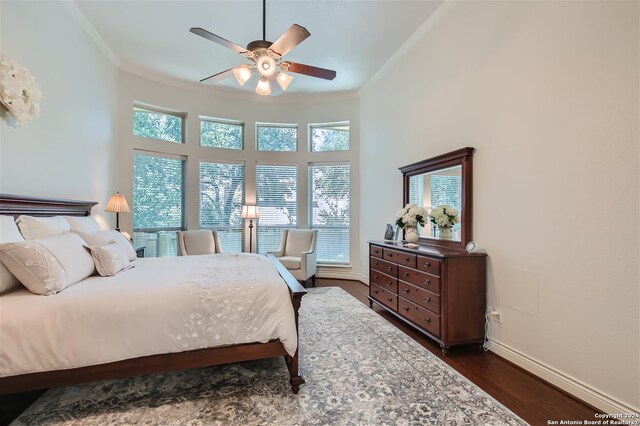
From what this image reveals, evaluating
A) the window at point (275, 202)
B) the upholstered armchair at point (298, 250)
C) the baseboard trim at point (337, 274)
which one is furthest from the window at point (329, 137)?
the baseboard trim at point (337, 274)

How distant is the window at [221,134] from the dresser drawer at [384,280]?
3545mm

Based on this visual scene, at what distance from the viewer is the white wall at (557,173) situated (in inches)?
72.2

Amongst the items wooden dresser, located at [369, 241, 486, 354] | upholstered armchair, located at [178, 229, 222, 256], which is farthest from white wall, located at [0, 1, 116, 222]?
wooden dresser, located at [369, 241, 486, 354]

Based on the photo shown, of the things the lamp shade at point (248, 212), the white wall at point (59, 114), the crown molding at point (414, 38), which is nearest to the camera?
the white wall at point (59, 114)

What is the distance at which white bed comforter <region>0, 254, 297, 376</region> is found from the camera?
1.69m

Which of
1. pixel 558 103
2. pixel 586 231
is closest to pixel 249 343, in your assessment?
pixel 586 231

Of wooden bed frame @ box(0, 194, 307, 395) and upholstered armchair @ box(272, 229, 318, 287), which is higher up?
upholstered armchair @ box(272, 229, 318, 287)

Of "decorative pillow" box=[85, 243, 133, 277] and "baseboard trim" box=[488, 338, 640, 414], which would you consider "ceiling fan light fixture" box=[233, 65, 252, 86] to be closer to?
"decorative pillow" box=[85, 243, 133, 277]

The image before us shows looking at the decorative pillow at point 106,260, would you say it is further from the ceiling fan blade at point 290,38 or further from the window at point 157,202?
the window at point 157,202

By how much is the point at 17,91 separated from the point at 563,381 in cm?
449

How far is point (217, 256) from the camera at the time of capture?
11.2 ft

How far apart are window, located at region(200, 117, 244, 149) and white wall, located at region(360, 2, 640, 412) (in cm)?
385

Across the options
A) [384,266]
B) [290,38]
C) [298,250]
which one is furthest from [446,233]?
[298,250]

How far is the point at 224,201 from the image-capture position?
5.71 metres
